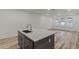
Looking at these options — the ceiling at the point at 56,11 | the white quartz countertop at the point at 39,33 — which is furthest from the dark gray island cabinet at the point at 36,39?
the ceiling at the point at 56,11

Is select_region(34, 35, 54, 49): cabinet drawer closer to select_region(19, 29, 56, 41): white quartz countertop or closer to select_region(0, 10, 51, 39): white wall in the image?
select_region(19, 29, 56, 41): white quartz countertop

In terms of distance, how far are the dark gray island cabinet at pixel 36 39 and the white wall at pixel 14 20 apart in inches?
3.8

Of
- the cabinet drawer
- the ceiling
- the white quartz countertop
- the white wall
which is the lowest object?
the cabinet drawer

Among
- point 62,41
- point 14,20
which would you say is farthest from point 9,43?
point 62,41

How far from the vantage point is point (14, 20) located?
39.5 inches

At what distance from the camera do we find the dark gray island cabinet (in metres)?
1.02

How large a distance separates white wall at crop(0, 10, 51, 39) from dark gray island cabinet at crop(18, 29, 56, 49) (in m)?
0.10

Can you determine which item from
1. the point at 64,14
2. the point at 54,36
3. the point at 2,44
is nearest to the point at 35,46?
the point at 54,36

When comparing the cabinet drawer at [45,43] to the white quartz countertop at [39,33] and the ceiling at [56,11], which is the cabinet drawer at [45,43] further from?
the ceiling at [56,11]

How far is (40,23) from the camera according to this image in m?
1.08

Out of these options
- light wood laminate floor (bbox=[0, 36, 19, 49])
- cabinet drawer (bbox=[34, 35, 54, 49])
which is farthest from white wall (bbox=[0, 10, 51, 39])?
cabinet drawer (bbox=[34, 35, 54, 49])
